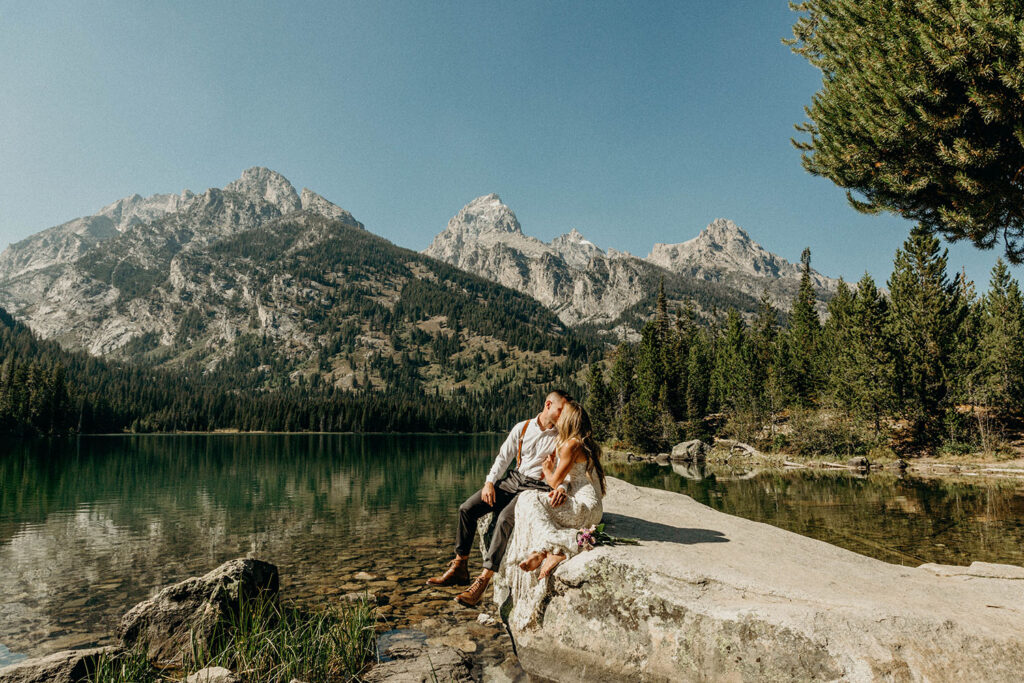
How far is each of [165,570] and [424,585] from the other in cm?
924

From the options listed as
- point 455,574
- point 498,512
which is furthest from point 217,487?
point 498,512

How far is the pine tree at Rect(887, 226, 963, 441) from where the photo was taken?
43.7 metres

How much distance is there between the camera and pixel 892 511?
2159 cm

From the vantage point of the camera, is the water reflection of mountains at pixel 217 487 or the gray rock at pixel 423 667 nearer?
the gray rock at pixel 423 667

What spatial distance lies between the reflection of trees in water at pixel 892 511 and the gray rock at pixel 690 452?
2574 centimetres

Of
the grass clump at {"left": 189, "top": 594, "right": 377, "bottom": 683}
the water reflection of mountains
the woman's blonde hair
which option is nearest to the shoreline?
the water reflection of mountains

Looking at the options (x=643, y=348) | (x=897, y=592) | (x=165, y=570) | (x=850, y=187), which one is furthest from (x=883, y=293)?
(x=165, y=570)

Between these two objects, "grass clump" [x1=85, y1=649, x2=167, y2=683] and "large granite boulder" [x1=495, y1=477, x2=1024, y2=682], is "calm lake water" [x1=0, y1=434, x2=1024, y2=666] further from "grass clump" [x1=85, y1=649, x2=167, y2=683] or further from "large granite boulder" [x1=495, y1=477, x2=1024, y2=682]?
"grass clump" [x1=85, y1=649, x2=167, y2=683]

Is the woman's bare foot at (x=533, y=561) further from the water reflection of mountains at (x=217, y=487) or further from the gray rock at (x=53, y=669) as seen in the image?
the water reflection of mountains at (x=217, y=487)

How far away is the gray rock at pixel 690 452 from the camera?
6303 centimetres

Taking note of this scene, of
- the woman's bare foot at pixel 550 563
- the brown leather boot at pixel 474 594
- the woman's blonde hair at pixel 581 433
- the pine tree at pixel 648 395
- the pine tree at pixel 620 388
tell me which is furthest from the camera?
the pine tree at pixel 620 388

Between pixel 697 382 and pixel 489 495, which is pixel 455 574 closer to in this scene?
pixel 489 495

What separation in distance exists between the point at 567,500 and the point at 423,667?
3332mm

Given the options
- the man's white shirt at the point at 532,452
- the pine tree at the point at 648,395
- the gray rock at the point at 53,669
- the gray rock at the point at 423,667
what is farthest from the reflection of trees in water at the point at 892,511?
the pine tree at the point at 648,395
